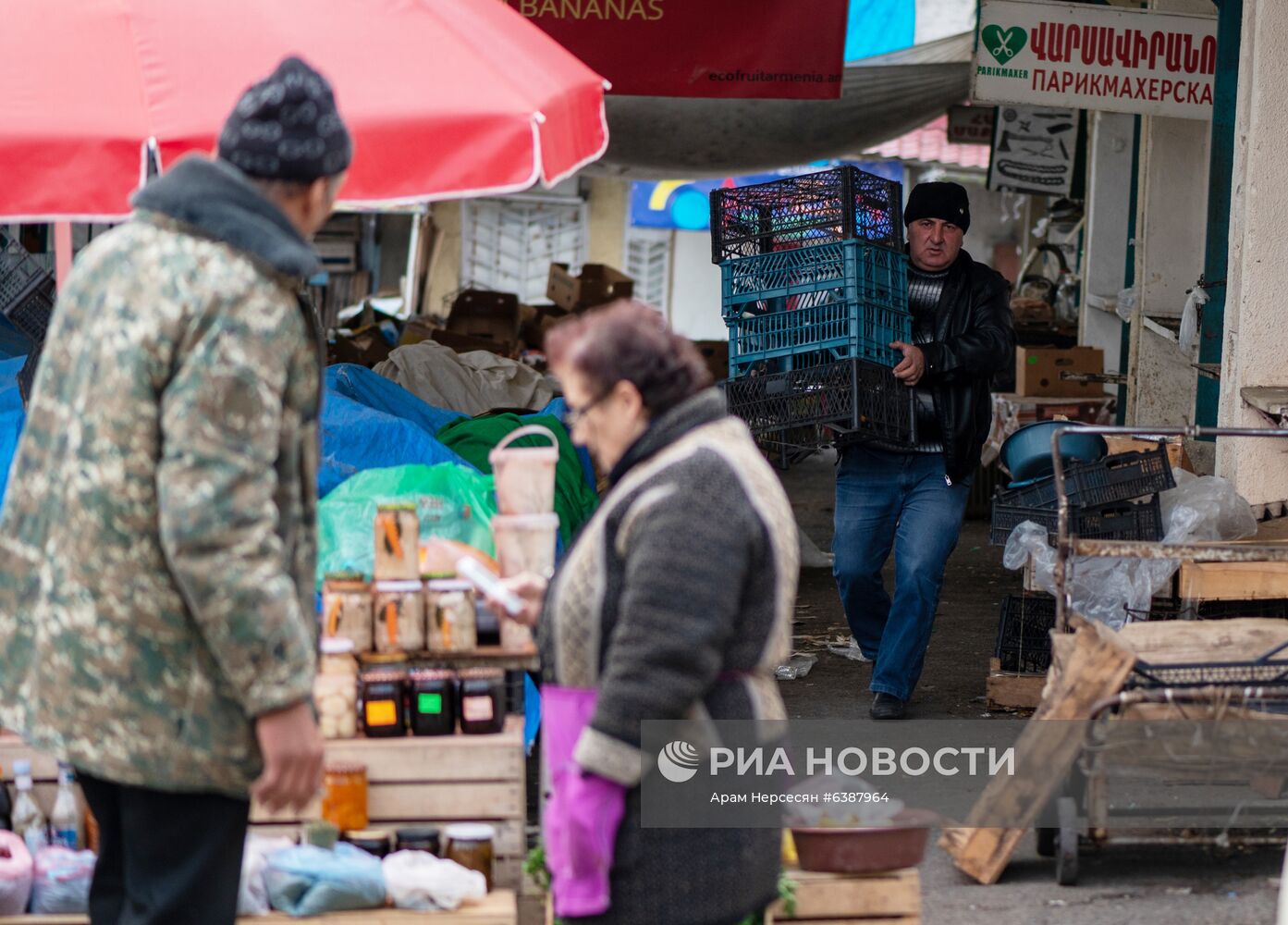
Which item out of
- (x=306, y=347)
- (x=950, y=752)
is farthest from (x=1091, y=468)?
(x=306, y=347)

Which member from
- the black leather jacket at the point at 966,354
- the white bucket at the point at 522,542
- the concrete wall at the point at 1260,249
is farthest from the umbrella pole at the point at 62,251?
the concrete wall at the point at 1260,249

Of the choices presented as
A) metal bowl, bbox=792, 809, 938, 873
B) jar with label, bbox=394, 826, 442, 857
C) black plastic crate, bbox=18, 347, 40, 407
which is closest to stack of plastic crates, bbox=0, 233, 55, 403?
black plastic crate, bbox=18, 347, 40, 407

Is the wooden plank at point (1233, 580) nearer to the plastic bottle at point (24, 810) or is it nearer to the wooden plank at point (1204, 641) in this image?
the wooden plank at point (1204, 641)

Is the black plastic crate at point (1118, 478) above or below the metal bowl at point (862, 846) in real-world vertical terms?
above

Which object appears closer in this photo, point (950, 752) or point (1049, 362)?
point (950, 752)

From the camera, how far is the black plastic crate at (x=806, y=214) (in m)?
6.37

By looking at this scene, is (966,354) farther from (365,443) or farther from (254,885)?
(254,885)

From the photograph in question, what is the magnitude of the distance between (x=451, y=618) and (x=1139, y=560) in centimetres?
274

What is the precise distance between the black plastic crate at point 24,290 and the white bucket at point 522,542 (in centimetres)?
538

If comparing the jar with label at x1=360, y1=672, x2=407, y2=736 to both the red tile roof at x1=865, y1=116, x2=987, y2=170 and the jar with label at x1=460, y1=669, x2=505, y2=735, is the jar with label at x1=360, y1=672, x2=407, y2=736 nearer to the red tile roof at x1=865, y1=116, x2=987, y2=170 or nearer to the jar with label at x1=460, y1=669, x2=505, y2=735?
the jar with label at x1=460, y1=669, x2=505, y2=735

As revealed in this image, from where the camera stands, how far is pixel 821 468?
54.6ft

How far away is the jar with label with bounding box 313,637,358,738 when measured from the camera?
13.9 feet

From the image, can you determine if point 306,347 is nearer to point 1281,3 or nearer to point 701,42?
point 1281,3

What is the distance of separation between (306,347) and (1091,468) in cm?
393
